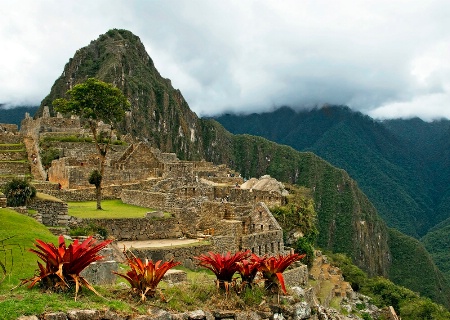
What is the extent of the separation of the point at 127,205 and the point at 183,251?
26.3ft

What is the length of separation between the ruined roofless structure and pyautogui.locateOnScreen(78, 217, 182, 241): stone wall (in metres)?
0.04

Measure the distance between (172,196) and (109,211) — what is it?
2.66m

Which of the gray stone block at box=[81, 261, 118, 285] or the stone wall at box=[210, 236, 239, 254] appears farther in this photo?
the stone wall at box=[210, 236, 239, 254]

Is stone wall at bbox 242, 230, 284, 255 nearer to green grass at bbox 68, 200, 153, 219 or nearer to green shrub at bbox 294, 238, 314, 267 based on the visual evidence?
green grass at bbox 68, 200, 153, 219

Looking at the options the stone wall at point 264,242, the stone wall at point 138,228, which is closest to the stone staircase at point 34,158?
the stone wall at point 138,228

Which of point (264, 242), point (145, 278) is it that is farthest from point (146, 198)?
point (145, 278)

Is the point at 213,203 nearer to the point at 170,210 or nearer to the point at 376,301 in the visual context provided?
the point at 170,210

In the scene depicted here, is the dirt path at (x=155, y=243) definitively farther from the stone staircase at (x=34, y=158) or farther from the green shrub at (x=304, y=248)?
the stone staircase at (x=34, y=158)

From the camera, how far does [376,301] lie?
44.4 m

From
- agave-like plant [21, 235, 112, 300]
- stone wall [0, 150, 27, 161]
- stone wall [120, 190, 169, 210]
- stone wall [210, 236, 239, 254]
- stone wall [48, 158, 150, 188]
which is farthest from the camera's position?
stone wall [0, 150, 27, 161]

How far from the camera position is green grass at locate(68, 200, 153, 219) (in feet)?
60.8

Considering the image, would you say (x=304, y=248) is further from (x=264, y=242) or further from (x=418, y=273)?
(x=418, y=273)

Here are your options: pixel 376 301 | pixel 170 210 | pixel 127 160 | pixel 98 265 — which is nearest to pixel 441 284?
pixel 376 301

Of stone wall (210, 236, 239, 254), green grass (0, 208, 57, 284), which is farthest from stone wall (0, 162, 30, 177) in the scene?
green grass (0, 208, 57, 284)
